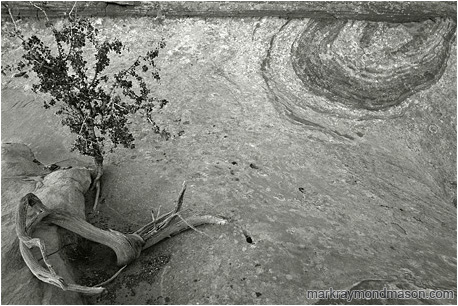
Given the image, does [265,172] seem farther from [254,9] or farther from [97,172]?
[254,9]

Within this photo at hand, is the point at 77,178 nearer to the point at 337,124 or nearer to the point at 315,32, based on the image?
the point at 337,124

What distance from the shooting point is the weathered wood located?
4.32m

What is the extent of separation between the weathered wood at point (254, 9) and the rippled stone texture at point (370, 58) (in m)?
0.08

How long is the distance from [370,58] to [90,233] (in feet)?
9.30

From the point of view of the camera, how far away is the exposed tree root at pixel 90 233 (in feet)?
7.00

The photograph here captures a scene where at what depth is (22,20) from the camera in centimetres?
454

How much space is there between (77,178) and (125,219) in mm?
406

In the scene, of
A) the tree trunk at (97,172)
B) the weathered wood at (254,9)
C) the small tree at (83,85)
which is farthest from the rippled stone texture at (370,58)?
the tree trunk at (97,172)

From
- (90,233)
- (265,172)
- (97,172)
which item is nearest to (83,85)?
(97,172)

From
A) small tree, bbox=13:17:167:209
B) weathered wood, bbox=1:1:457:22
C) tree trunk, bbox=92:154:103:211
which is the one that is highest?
weathered wood, bbox=1:1:457:22

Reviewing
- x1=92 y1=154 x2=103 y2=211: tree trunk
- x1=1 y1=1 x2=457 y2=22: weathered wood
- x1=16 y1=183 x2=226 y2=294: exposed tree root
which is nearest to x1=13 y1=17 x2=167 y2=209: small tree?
x1=92 y1=154 x2=103 y2=211: tree trunk

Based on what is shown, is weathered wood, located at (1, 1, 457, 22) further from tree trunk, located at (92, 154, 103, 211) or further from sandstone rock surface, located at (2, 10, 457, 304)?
tree trunk, located at (92, 154, 103, 211)

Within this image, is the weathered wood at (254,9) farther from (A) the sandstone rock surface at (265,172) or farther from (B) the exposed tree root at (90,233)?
(B) the exposed tree root at (90,233)

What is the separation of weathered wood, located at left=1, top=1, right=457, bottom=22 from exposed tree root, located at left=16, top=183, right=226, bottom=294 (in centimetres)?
234
